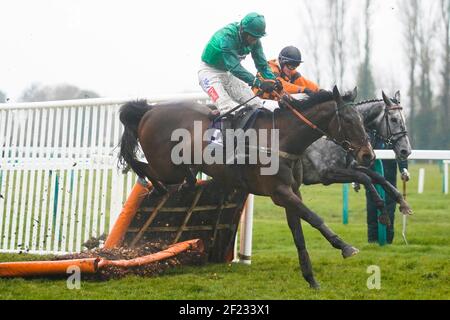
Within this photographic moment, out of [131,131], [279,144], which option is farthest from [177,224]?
[279,144]

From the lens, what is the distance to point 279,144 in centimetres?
552

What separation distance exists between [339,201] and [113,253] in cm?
1116

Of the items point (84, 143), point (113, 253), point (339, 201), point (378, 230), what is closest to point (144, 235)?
point (113, 253)

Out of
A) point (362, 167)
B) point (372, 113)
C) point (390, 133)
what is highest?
point (372, 113)

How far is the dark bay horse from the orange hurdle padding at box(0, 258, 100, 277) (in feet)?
8.93

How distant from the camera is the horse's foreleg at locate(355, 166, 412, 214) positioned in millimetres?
6305

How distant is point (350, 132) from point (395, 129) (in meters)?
1.85

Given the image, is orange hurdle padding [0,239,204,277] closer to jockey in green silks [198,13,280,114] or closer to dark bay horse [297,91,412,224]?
jockey in green silks [198,13,280,114]

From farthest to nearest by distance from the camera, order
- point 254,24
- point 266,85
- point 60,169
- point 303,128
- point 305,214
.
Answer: point 60,169, point 254,24, point 266,85, point 303,128, point 305,214

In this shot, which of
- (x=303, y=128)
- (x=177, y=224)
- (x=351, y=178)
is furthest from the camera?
(x=177, y=224)

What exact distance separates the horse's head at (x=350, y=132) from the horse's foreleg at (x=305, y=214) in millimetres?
654

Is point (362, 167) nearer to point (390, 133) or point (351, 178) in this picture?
point (351, 178)

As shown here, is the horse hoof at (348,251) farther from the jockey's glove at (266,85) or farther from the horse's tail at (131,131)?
the horse's tail at (131,131)

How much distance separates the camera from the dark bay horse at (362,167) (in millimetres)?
6711
